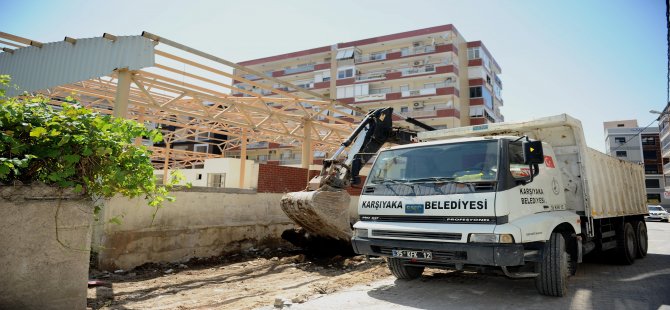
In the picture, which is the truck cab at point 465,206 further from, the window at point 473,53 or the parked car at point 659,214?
the window at point 473,53

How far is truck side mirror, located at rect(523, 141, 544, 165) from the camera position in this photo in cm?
507

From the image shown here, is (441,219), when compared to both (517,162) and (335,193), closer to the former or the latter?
(517,162)

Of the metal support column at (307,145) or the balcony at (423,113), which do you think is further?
the balcony at (423,113)

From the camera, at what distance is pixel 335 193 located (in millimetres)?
7863

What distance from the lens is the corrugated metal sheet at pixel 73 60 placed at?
8.43 metres

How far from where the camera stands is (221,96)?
1245cm

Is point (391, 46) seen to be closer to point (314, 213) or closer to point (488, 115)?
point (488, 115)

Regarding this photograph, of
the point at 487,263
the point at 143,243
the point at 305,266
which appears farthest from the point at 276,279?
the point at 487,263

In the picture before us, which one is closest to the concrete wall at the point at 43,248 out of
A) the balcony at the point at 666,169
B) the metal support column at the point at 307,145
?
the metal support column at the point at 307,145

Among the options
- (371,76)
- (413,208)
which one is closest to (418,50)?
(371,76)

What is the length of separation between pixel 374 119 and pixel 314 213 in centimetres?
256

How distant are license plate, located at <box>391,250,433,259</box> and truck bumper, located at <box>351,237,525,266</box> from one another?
41 mm

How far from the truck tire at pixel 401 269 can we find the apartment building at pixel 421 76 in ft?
111

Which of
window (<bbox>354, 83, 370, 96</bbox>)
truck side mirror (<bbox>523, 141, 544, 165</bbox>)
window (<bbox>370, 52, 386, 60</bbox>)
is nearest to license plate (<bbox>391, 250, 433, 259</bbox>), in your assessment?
truck side mirror (<bbox>523, 141, 544, 165</bbox>)
